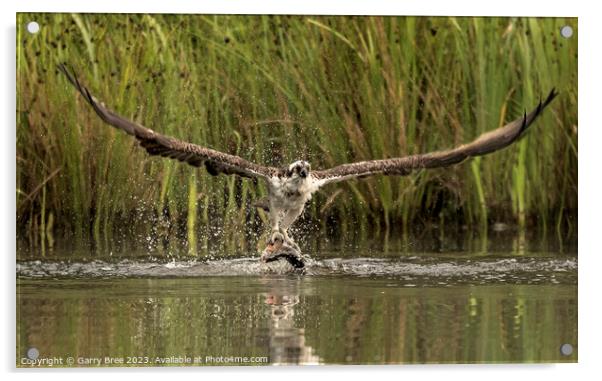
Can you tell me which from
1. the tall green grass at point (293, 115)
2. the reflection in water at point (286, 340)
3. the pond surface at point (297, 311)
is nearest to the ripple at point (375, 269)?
the pond surface at point (297, 311)

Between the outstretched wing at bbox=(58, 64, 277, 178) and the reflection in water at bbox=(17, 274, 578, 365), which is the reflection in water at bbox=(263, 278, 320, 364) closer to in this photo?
the reflection in water at bbox=(17, 274, 578, 365)

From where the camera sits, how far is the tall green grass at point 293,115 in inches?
456

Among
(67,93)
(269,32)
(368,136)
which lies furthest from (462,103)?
(67,93)

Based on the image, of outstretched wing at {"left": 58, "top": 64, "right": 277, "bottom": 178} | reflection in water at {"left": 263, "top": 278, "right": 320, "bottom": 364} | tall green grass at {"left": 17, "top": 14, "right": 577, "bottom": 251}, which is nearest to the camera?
reflection in water at {"left": 263, "top": 278, "right": 320, "bottom": 364}

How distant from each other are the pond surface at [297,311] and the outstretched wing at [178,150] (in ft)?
2.07

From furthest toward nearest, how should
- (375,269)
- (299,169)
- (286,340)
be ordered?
1. (299,169)
2. (375,269)
3. (286,340)

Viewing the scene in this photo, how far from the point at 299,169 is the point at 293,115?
69 centimetres

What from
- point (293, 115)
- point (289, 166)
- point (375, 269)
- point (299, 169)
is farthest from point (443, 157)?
point (293, 115)

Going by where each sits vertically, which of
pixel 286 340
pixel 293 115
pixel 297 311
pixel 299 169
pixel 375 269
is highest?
pixel 293 115

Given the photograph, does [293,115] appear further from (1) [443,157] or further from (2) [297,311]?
(2) [297,311]

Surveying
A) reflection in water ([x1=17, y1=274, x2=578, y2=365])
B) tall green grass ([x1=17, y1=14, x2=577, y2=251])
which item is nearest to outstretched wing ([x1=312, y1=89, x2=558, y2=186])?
tall green grass ([x1=17, y1=14, x2=577, y2=251])

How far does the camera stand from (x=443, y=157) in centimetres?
1155

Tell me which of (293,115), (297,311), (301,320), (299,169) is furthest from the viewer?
(293,115)

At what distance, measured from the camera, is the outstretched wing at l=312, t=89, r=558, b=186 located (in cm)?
1128
